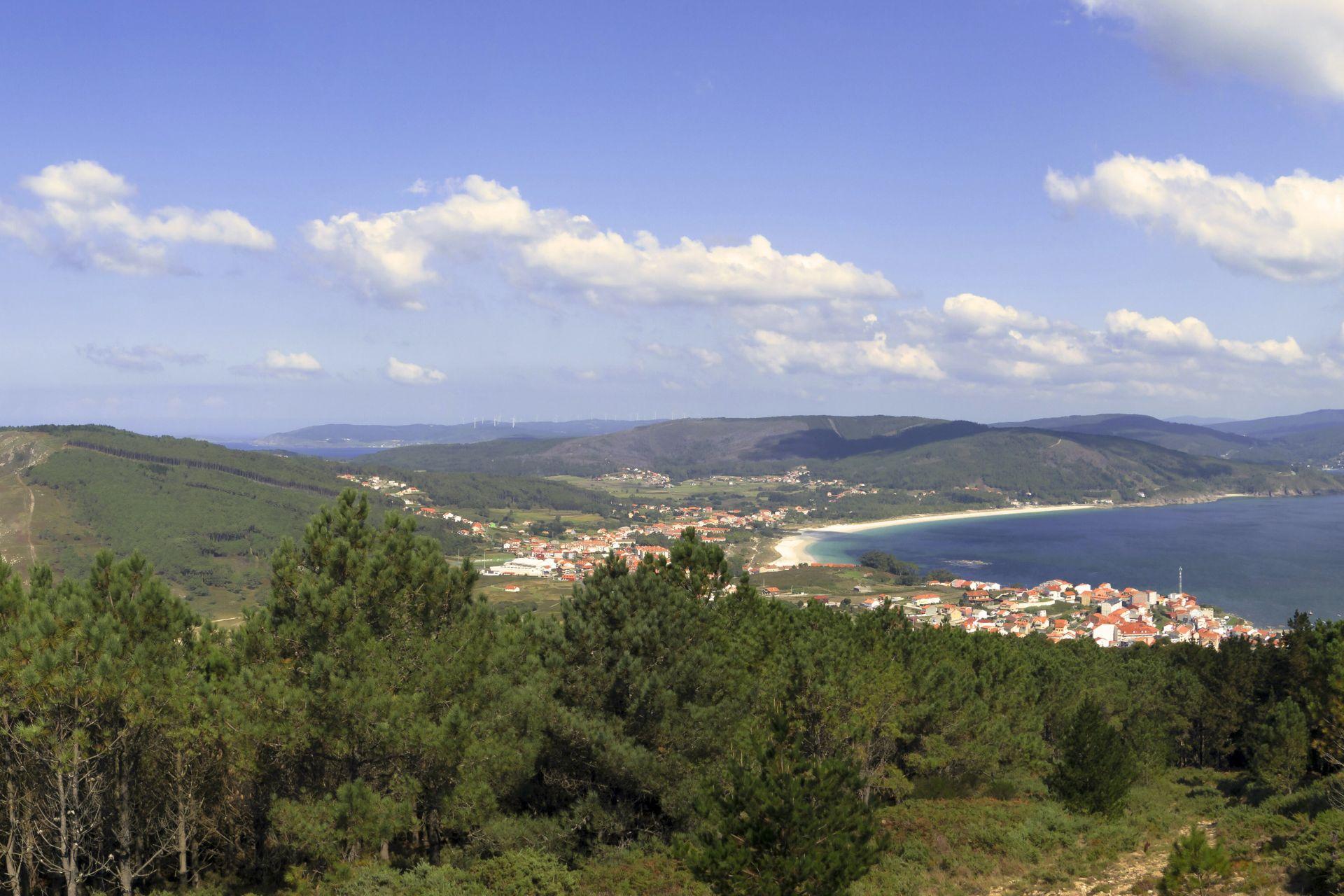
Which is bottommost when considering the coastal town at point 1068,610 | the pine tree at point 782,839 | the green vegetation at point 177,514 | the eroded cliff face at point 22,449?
the coastal town at point 1068,610

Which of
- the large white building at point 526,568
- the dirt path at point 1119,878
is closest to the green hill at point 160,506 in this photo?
the large white building at point 526,568

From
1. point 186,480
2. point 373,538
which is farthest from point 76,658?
point 186,480

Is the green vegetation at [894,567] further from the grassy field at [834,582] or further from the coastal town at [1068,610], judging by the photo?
the coastal town at [1068,610]

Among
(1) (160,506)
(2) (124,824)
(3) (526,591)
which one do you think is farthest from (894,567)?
(2) (124,824)

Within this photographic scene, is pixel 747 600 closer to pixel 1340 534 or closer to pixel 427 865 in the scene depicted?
pixel 427 865

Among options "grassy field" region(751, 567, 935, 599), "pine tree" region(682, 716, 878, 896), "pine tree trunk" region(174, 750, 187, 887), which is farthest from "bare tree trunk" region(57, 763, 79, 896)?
"grassy field" region(751, 567, 935, 599)

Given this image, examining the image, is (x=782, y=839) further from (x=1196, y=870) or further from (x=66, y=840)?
(x=66, y=840)
